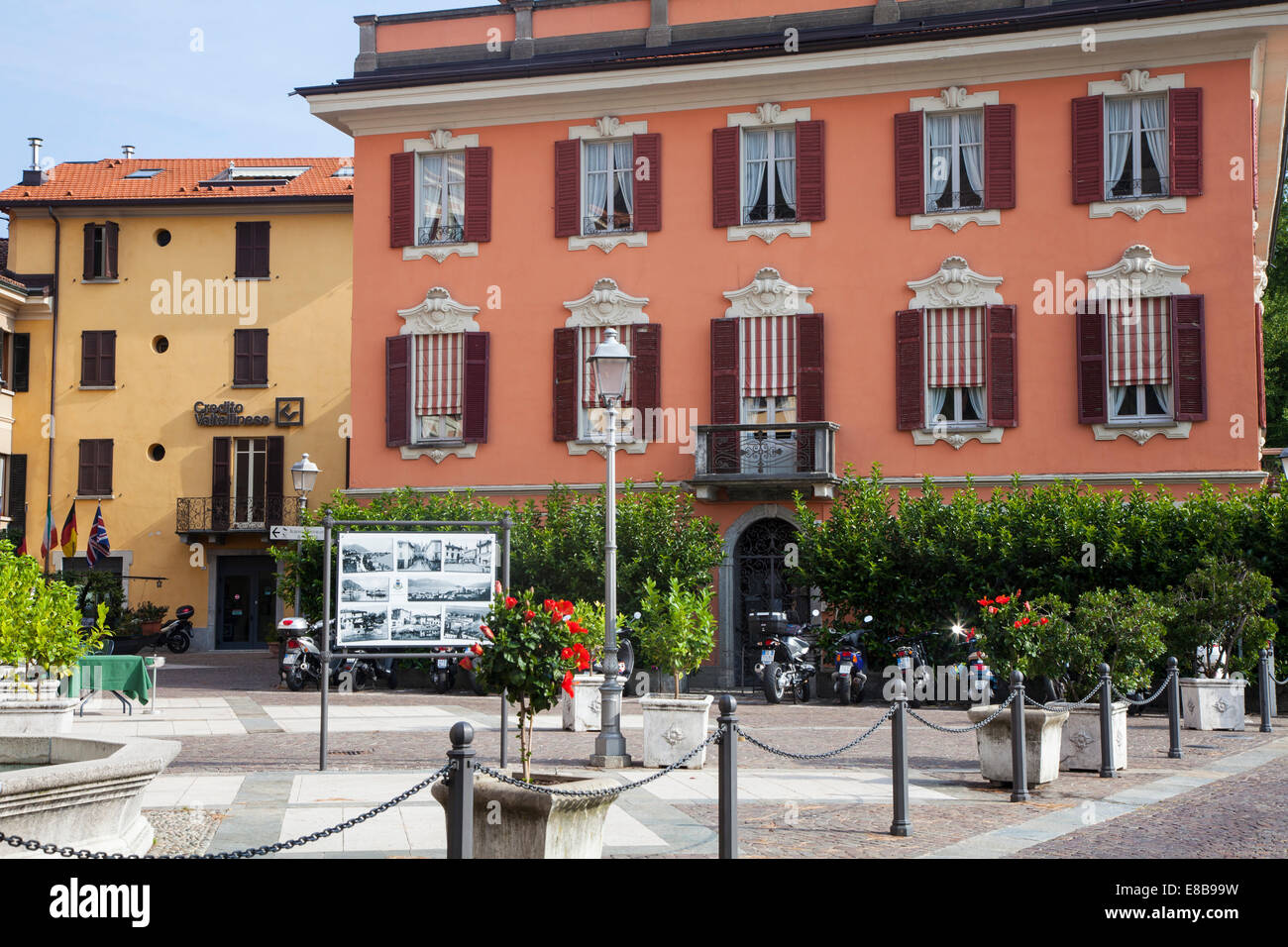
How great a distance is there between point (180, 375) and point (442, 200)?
1557 cm

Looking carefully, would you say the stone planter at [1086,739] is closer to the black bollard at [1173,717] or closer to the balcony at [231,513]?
the black bollard at [1173,717]

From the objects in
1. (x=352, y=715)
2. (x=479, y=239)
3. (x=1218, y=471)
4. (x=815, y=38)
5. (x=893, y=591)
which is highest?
(x=815, y=38)

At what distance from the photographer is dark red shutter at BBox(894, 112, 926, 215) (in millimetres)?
24109

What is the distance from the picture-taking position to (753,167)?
2511 cm

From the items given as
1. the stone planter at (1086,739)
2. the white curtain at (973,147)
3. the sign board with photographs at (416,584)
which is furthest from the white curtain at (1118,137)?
the sign board with photographs at (416,584)

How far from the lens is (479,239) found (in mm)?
26188

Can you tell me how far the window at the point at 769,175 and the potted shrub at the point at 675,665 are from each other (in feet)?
38.1

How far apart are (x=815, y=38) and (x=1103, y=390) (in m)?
7.92

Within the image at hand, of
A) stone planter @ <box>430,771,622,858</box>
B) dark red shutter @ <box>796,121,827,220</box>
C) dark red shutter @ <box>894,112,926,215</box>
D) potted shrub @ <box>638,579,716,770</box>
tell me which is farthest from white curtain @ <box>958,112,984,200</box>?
stone planter @ <box>430,771,622,858</box>
